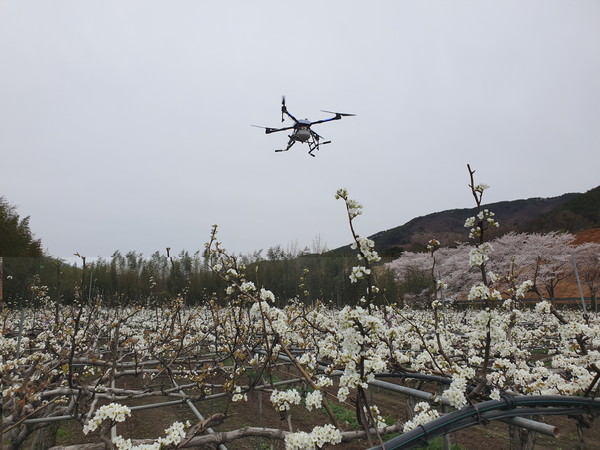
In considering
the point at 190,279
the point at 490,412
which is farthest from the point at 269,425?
the point at 190,279

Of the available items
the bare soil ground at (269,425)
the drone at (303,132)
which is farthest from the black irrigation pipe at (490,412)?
the drone at (303,132)

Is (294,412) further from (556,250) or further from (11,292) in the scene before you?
(556,250)

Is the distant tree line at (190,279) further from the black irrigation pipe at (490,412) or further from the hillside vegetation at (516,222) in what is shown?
the black irrigation pipe at (490,412)

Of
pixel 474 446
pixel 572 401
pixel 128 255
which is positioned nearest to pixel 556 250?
pixel 474 446

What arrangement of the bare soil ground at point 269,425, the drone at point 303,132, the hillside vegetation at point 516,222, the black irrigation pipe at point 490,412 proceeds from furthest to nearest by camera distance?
the hillside vegetation at point 516,222 → the drone at point 303,132 → the bare soil ground at point 269,425 → the black irrigation pipe at point 490,412

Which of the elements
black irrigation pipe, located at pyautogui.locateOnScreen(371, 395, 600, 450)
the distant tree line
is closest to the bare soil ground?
black irrigation pipe, located at pyautogui.locateOnScreen(371, 395, 600, 450)

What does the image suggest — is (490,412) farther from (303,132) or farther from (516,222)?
(516,222)

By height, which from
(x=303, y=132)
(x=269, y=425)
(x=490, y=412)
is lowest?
(x=269, y=425)

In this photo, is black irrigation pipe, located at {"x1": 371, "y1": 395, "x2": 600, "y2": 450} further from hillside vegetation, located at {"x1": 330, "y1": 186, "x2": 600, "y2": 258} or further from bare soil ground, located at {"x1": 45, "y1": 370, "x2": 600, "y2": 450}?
hillside vegetation, located at {"x1": 330, "y1": 186, "x2": 600, "y2": 258}
